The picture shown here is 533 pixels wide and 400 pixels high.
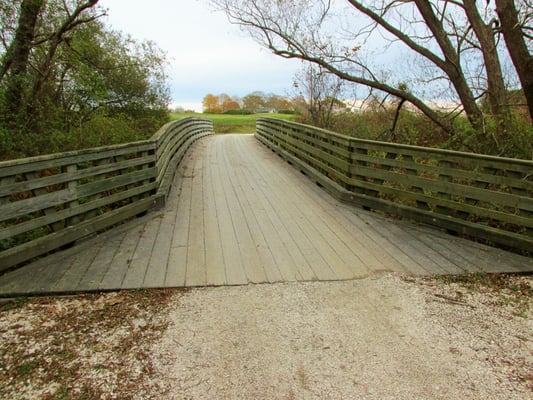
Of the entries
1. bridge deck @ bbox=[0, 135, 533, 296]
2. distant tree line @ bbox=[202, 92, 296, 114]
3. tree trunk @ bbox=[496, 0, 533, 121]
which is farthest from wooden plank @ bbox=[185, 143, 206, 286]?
distant tree line @ bbox=[202, 92, 296, 114]

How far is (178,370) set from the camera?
2.24 m

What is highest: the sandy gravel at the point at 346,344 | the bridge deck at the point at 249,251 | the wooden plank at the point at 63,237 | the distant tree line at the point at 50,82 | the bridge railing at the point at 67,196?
the distant tree line at the point at 50,82

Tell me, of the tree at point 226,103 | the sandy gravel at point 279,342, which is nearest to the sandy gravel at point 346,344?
the sandy gravel at point 279,342

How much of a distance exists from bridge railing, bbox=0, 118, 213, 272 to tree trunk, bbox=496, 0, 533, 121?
6.05m

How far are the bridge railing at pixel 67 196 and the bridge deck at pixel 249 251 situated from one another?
0.18m

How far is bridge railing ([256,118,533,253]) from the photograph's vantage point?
12.6ft

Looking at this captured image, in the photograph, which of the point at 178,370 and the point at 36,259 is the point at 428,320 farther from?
the point at 36,259

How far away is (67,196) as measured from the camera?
12.5 ft

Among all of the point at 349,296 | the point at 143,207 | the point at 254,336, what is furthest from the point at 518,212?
the point at 143,207

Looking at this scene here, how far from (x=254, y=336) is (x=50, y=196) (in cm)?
253

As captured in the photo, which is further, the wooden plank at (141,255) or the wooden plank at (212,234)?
the wooden plank at (212,234)

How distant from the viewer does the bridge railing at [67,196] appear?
10.7 ft

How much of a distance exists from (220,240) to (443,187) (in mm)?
2810

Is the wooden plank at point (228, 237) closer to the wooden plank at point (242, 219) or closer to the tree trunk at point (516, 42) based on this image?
the wooden plank at point (242, 219)
